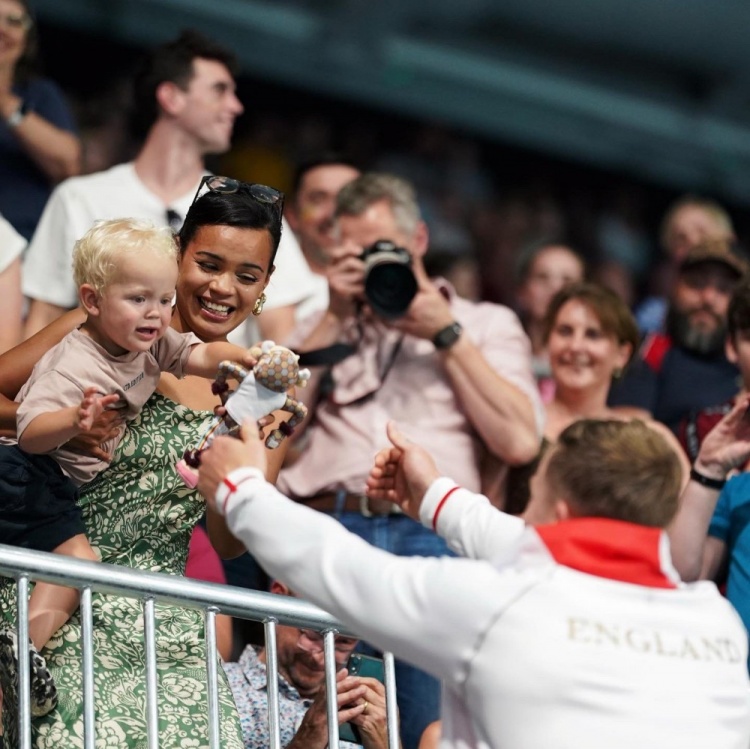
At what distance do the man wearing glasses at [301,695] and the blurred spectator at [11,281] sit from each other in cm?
79

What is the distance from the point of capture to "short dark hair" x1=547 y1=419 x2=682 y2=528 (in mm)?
2330

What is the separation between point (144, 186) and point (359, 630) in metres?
1.97

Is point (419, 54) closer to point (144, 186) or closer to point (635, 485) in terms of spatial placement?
point (144, 186)

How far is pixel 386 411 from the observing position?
13.3 feet

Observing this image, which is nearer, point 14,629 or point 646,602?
point 646,602

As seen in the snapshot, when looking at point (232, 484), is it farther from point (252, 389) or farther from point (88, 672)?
point (88, 672)

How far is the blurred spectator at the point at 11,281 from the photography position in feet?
10.7

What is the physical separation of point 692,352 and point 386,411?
3.98 feet

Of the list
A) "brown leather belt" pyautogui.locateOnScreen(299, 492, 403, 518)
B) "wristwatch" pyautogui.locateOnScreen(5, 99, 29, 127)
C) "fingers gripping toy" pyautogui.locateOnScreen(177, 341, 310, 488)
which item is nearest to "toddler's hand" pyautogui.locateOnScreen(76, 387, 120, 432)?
"fingers gripping toy" pyautogui.locateOnScreen(177, 341, 310, 488)

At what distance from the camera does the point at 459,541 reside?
267 centimetres

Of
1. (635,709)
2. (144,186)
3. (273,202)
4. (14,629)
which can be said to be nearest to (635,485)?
(635,709)

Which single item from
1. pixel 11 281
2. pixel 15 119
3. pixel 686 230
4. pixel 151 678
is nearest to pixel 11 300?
pixel 11 281

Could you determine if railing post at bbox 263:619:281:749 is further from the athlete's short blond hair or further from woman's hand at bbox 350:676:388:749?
the athlete's short blond hair

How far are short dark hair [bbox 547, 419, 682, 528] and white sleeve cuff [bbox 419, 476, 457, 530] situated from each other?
313 mm
